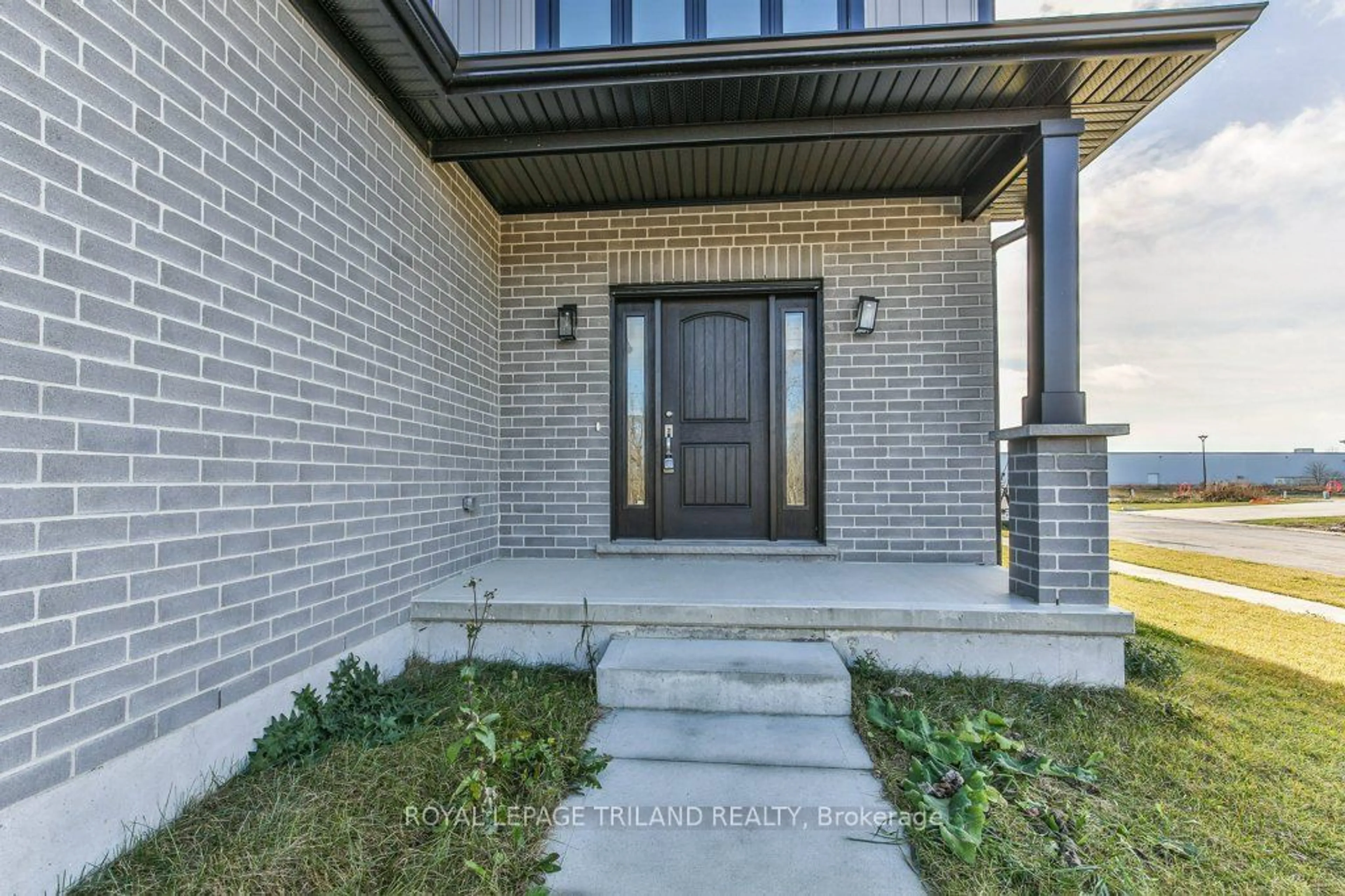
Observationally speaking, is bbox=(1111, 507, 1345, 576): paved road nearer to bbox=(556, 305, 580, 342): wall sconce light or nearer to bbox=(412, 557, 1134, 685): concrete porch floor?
bbox=(412, 557, 1134, 685): concrete porch floor

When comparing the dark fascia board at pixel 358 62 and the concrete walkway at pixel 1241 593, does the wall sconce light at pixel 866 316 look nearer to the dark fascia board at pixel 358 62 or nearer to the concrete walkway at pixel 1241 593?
the dark fascia board at pixel 358 62

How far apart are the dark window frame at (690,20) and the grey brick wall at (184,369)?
1.07m

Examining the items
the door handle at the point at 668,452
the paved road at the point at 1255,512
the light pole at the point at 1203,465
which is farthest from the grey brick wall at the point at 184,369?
the light pole at the point at 1203,465

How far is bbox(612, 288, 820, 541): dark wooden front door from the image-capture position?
4469 mm

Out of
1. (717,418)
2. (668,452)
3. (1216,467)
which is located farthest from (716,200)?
(1216,467)

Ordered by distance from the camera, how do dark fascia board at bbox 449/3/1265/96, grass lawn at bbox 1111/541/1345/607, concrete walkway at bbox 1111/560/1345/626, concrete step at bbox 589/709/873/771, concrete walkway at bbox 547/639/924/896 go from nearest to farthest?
concrete walkway at bbox 547/639/924/896 < concrete step at bbox 589/709/873/771 < dark fascia board at bbox 449/3/1265/96 < concrete walkway at bbox 1111/560/1345/626 < grass lawn at bbox 1111/541/1345/607

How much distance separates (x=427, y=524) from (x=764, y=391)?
2562mm

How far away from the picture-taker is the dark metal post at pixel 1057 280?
121 inches

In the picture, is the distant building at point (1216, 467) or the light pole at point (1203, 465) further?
the light pole at point (1203, 465)

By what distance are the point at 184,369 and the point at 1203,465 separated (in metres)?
25.2

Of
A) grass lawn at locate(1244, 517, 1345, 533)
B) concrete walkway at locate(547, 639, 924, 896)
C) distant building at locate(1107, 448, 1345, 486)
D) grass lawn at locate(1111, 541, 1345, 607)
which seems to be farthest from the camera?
distant building at locate(1107, 448, 1345, 486)

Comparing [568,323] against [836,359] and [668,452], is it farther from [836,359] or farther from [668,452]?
[836,359]

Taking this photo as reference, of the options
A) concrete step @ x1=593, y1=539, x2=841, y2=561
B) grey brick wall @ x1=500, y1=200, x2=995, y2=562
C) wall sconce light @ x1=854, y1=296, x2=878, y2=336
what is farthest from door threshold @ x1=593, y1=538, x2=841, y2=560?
wall sconce light @ x1=854, y1=296, x2=878, y2=336

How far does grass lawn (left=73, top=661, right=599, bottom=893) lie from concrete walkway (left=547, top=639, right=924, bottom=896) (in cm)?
19
